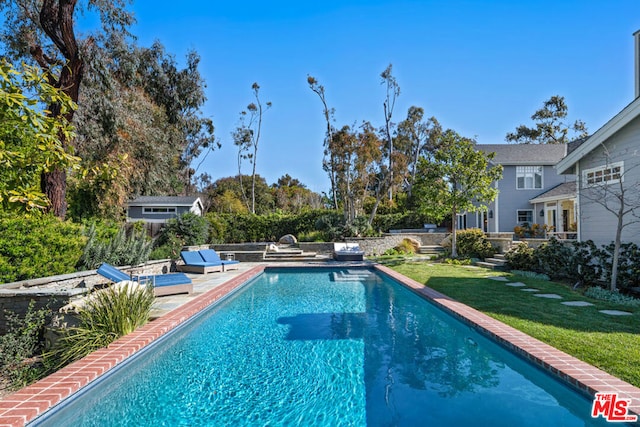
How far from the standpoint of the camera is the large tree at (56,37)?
35.7 feet

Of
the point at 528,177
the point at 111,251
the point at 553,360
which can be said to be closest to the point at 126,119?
the point at 111,251

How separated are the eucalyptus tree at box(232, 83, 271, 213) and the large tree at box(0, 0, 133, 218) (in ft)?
69.5

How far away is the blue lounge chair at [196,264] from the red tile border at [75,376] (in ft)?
21.4

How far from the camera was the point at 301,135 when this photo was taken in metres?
25.9

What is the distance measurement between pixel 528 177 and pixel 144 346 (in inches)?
966

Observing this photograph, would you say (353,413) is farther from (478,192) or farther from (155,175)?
(155,175)

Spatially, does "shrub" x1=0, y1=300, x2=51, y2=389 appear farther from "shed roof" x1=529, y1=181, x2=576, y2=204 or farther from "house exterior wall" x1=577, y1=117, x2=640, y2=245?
"shed roof" x1=529, y1=181, x2=576, y2=204

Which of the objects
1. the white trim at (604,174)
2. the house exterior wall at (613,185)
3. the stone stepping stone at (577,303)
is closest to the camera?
the stone stepping stone at (577,303)

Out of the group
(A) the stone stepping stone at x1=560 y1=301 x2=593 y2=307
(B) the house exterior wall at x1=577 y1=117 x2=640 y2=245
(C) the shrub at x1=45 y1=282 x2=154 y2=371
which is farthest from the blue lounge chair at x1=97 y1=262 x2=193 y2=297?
(B) the house exterior wall at x1=577 y1=117 x2=640 y2=245

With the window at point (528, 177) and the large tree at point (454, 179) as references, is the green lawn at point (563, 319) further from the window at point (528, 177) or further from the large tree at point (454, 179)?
the window at point (528, 177)

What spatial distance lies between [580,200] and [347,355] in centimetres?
995

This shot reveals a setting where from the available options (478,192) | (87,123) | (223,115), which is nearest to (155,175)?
(87,123)

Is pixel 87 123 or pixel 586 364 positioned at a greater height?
pixel 87 123

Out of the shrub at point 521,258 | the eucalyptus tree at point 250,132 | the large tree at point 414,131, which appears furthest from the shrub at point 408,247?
the large tree at point 414,131
